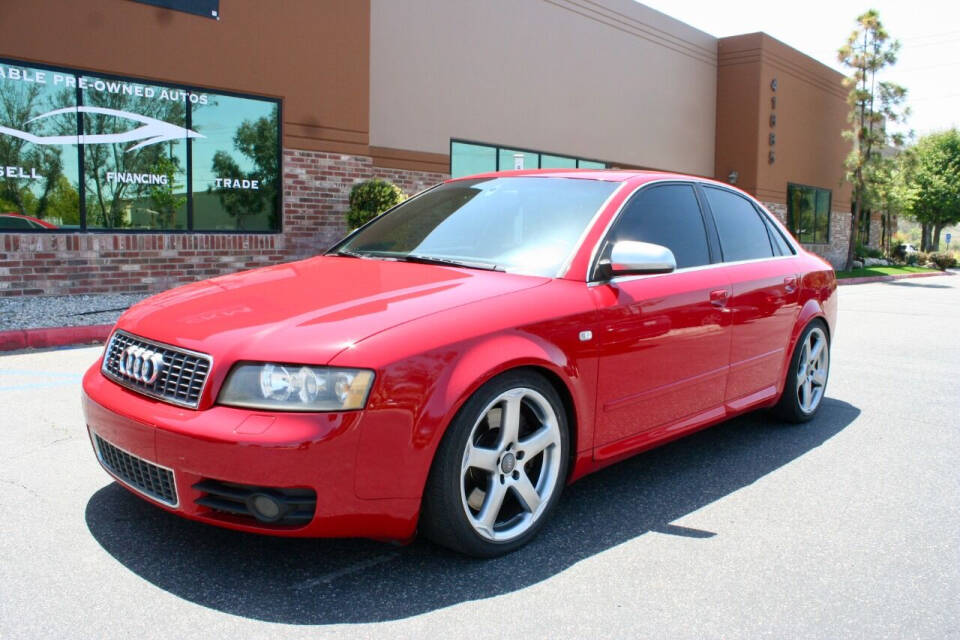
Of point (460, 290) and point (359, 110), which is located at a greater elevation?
point (359, 110)

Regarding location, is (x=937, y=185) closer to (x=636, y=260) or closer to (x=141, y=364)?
(x=636, y=260)

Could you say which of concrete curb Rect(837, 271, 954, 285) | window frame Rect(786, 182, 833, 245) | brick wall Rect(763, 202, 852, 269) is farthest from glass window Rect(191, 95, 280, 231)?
brick wall Rect(763, 202, 852, 269)

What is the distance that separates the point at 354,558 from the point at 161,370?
1.04 meters

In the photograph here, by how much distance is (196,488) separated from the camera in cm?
282

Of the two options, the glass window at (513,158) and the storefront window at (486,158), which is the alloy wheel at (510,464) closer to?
the storefront window at (486,158)

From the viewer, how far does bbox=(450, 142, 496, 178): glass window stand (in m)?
16.3

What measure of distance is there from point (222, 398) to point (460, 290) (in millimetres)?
1044

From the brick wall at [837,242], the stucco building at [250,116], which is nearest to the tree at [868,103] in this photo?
the brick wall at [837,242]

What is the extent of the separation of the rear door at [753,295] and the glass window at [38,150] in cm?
851

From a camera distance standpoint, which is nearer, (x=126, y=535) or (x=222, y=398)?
(x=222, y=398)

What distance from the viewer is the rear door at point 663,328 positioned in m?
3.67

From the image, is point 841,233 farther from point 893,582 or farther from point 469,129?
point 893,582

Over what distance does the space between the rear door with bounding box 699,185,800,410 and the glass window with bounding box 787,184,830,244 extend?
22.6 meters

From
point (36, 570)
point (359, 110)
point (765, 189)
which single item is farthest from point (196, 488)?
point (765, 189)
